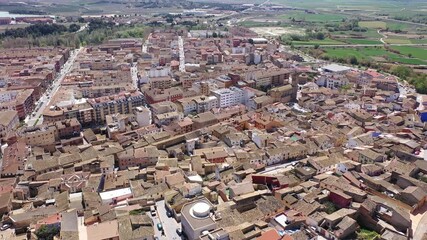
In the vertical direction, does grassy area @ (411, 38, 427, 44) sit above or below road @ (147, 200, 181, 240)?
above

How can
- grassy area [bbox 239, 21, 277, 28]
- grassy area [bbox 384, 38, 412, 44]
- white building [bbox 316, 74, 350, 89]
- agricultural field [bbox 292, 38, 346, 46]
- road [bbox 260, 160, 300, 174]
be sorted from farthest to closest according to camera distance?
grassy area [bbox 239, 21, 277, 28] → grassy area [bbox 384, 38, 412, 44] → agricultural field [bbox 292, 38, 346, 46] → white building [bbox 316, 74, 350, 89] → road [bbox 260, 160, 300, 174]

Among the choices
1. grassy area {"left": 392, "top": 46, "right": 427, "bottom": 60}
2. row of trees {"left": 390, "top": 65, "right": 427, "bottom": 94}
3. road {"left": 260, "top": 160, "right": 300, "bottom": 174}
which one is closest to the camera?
road {"left": 260, "top": 160, "right": 300, "bottom": 174}

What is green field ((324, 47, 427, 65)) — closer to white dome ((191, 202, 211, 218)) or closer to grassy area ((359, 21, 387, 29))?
grassy area ((359, 21, 387, 29))

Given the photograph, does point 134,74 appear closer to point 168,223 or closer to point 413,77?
point 168,223

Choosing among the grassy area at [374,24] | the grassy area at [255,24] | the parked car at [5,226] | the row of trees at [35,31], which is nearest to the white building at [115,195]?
the parked car at [5,226]

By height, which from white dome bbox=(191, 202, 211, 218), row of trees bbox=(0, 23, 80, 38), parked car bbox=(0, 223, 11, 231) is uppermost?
row of trees bbox=(0, 23, 80, 38)

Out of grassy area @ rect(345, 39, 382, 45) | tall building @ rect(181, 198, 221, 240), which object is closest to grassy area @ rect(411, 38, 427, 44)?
grassy area @ rect(345, 39, 382, 45)

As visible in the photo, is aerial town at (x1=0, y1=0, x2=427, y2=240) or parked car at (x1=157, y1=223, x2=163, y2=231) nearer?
aerial town at (x1=0, y1=0, x2=427, y2=240)
